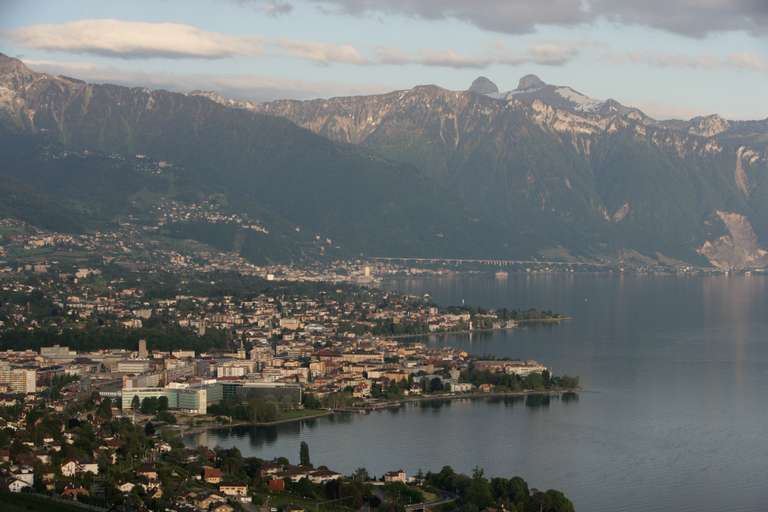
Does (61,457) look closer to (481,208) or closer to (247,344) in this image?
(247,344)

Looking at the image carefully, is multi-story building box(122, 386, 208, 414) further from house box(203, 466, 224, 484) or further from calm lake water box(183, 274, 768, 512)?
house box(203, 466, 224, 484)

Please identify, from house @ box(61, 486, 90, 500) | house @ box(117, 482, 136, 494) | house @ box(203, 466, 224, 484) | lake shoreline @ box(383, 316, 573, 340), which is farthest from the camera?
lake shoreline @ box(383, 316, 573, 340)

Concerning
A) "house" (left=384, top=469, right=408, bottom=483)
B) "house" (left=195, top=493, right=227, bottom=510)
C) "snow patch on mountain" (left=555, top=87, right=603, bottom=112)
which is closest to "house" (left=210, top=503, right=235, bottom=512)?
"house" (left=195, top=493, right=227, bottom=510)

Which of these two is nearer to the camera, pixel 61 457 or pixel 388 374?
pixel 61 457

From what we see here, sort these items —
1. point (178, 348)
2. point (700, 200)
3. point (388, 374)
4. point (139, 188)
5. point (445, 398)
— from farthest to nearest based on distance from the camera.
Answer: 1. point (700, 200)
2. point (139, 188)
3. point (178, 348)
4. point (388, 374)
5. point (445, 398)

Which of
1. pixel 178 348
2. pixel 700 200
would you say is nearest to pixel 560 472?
pixel 178 348

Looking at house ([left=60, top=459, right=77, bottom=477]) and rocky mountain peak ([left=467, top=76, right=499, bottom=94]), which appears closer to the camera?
house ([left=60, top=459, right=77, bottom=477])
